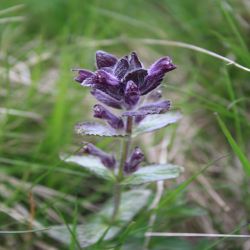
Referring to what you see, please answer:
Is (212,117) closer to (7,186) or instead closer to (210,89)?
(210,89)

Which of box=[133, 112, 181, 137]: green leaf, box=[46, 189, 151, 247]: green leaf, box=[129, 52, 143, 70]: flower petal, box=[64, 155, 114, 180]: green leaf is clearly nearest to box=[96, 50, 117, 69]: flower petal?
box=[129, 52, 143, 70]: flower petal

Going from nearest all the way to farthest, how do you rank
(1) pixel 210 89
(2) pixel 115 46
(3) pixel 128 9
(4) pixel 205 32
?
1. (1) pixel 210 89
2. (4) pixel 205 32
3. (2) pixel 115 46
4. (3) pixel 128 9

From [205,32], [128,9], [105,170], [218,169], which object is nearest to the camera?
[105,170]

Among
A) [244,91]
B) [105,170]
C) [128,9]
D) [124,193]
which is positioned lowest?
[124,193]

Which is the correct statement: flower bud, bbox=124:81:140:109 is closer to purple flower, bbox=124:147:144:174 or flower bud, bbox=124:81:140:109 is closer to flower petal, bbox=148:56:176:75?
flower petal, bbox=148:56:176:75

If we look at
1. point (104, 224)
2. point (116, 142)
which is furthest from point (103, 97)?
point (116, 142)

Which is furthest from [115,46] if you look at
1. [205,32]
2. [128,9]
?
[205,32]
